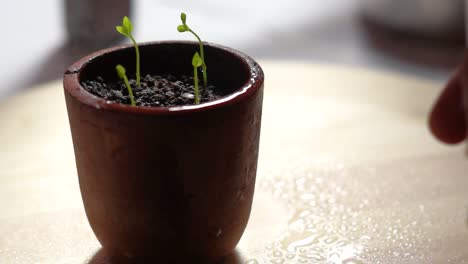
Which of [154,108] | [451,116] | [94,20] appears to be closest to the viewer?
[154,108]

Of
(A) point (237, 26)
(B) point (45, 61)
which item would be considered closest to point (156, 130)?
(B) point (45, 61)

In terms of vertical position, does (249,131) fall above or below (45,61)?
above

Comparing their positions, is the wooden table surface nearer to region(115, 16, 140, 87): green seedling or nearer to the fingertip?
the fingertip

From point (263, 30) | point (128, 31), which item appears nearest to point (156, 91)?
point (128, 31)

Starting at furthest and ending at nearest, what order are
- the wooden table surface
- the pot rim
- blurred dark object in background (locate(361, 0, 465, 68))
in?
blurred dark object in background (locate(361, 0, 465, 68))
the wooden table surface
the pot rim

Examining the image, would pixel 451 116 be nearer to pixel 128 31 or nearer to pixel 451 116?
pixel 451 116

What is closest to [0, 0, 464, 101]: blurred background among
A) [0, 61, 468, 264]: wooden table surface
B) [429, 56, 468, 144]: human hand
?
[0, 61, 468, 264]: wooden table surface

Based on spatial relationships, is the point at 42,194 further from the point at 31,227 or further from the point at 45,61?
the point at 45,61
